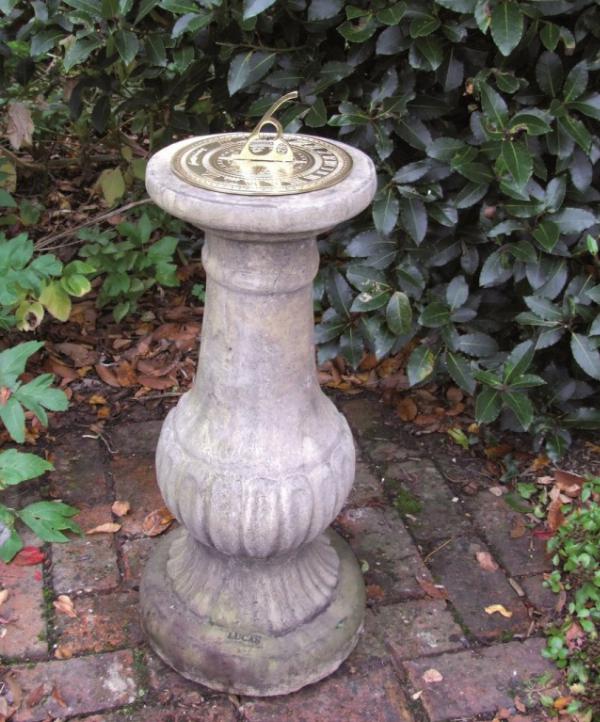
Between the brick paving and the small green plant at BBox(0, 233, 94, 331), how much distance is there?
17.9 inches

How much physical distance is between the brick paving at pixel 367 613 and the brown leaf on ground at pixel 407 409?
0.17 metres

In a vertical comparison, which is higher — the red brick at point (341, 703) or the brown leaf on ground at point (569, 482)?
the red brick at point (341, 703)

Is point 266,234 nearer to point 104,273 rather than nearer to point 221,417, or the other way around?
point 221,417

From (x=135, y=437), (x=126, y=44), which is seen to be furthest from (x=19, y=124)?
(x=135, y=437)

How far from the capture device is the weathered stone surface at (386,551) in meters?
2.41

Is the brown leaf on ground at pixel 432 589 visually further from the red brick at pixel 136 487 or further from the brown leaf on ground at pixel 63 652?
the brown leaf on ground at pixel 63 652

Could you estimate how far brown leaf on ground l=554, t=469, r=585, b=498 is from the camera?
8.98 feet

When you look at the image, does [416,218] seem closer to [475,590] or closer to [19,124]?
[475,590]

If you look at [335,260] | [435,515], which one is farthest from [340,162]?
[435,515]

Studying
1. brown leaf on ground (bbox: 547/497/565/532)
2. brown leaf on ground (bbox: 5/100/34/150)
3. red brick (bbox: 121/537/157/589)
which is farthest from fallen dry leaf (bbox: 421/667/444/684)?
brown leaf on ground (bbox: 5/100/34/150)

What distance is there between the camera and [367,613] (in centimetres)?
232

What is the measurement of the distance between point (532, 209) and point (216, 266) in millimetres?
1114

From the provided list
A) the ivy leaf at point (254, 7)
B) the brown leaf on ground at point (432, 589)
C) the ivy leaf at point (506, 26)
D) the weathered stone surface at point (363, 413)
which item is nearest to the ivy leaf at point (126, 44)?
the ivy leaf at point (254, 7)

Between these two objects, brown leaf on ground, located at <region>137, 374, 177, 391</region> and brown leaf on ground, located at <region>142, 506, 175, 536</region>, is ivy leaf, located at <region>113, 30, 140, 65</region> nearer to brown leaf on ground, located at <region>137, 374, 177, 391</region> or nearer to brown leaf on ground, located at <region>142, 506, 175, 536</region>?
brown leaf on ground, located at <region>137, 374, 177, 391</region>
